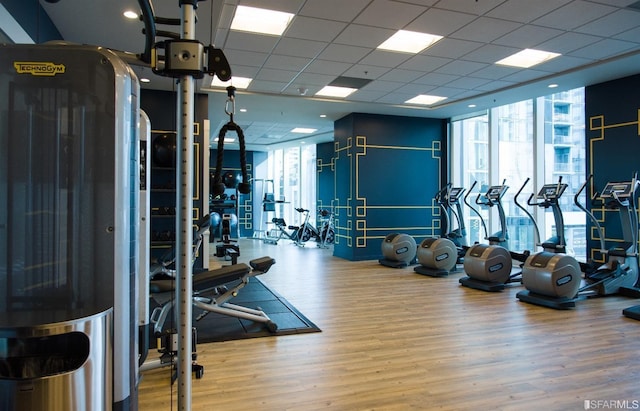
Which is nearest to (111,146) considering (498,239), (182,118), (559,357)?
(182,118)

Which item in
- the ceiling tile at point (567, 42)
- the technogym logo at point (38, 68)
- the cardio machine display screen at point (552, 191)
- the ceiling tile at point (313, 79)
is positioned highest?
the ceiling tile at point (313, 79)

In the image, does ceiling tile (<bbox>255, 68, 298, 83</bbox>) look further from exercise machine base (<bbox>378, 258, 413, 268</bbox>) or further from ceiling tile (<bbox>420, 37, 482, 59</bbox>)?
exercise machine base (<bbox>378, 258, 413, 268</bbox>)

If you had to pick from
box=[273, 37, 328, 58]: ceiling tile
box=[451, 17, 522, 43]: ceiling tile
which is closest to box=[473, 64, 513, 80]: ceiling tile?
box=[451, 17, 522, 43]: ceiling tile

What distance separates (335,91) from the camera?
7.04 m

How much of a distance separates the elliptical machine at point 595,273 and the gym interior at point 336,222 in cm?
3

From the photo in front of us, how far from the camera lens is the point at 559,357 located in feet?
10.4

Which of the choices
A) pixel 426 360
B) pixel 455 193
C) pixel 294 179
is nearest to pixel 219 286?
pixel 426 360

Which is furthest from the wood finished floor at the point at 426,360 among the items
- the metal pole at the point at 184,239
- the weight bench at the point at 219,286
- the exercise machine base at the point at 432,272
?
the exercise machine base at the point at 432,272

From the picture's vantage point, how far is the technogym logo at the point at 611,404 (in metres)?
2.39

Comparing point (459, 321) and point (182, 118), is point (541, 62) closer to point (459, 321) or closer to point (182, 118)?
point (459, 321)

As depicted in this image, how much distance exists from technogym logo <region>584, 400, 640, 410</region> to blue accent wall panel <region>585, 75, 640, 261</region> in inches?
161

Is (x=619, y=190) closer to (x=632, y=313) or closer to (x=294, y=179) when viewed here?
(x=632, y=313)

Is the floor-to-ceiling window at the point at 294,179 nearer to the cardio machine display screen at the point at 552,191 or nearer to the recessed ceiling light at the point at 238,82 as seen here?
the recessed ceiling light at the point at 238,82

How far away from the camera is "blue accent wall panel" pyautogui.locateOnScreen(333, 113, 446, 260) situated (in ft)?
28.2
